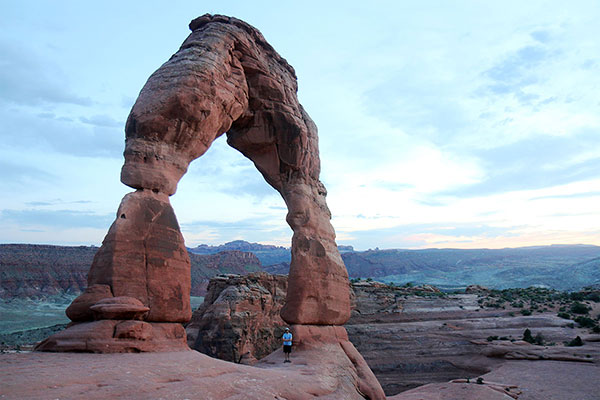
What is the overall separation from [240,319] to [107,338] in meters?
15.1

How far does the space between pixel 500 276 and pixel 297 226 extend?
276 ft

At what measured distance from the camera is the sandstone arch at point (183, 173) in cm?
815

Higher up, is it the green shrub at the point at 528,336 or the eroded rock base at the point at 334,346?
the eroded rock base at the point at 334,346

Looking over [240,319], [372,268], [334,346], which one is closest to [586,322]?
[240,319]

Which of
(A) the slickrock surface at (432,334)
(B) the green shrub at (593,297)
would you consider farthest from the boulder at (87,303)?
(B) the green shrub at (593,297)

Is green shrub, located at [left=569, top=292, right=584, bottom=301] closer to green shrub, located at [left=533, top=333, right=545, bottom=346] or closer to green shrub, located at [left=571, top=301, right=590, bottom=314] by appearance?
green shrub, located at [left=571, top=301, right=590, bottom=314]

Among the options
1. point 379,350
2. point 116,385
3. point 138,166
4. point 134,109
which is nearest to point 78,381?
point 116,385

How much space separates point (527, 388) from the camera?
51.7 ft

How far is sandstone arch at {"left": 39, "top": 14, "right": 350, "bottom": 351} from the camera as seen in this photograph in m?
8.15

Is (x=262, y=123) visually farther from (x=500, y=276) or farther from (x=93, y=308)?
(x=500, y=276)

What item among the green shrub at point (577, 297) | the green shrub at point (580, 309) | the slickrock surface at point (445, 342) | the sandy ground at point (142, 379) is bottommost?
the slickrock surface at point (445, 342)

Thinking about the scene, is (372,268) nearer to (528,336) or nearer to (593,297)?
(593,297)

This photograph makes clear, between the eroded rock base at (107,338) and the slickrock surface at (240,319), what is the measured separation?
12726 mm

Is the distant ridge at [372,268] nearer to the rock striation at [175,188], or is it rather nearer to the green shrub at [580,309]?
the green shrub at [580,309]
